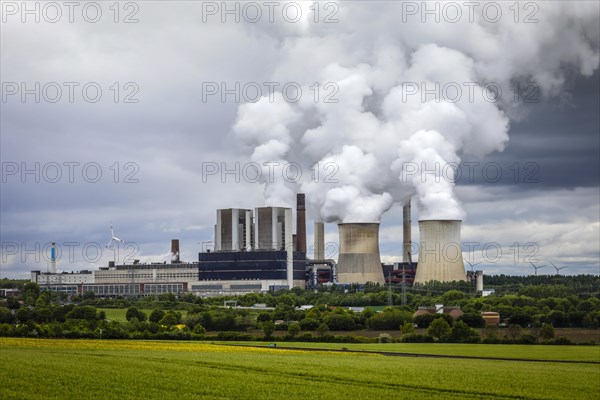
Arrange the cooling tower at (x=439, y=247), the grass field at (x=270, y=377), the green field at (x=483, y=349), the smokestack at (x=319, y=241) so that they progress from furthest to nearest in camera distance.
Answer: the smokestack at (x=319, y=241), the cooling tower at (x=439, y=247), the green field at (x=483, y=349), the grass field at (x=270, y=377)

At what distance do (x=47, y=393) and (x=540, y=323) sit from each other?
160ft

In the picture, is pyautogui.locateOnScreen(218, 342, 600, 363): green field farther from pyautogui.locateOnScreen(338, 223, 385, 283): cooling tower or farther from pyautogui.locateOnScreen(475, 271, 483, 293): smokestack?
pyautogui.locateOnScreen(475, 271, 483, 293): smokestack

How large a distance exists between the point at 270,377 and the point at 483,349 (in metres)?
22.9

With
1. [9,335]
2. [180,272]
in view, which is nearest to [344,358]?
[9,335]

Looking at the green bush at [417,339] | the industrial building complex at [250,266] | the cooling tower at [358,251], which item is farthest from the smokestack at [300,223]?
the green bush at [417,339]

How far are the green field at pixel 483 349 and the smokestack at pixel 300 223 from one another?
213 ft

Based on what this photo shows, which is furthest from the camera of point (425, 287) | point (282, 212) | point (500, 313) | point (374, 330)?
point (282, 212)

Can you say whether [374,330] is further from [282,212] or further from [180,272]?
[180,272]

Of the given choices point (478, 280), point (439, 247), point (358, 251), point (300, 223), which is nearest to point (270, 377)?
point (439, 247)

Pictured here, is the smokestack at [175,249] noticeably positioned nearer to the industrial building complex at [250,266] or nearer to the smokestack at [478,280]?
the industrial building complex at [250,266]

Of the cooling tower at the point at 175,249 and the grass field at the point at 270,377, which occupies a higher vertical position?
the cooling tower at the point at 175,249

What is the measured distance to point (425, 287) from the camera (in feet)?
324

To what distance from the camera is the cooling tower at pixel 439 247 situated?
8825cm

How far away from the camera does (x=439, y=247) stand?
88.4 m
